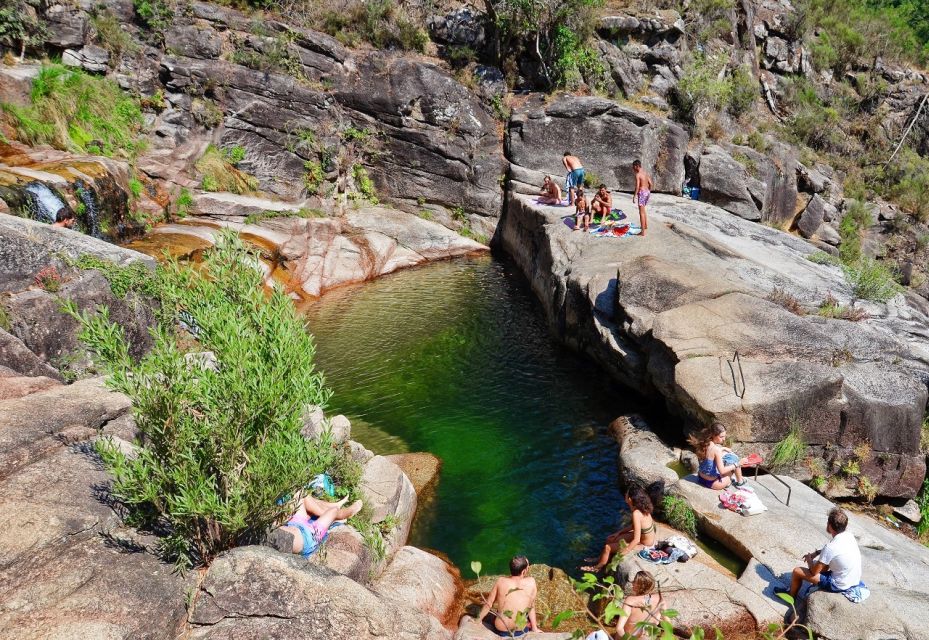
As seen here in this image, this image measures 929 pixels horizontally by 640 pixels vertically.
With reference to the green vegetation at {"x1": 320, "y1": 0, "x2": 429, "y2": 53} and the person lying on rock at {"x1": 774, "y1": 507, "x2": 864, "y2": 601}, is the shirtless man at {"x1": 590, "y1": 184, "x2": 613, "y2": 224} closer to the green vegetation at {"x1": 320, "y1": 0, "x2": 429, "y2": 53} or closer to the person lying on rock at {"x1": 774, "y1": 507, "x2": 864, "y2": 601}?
the person lying on rock at {"x1": 774, "y1": 507, "x2": 864, "y2": 601}

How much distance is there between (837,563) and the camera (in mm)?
6680

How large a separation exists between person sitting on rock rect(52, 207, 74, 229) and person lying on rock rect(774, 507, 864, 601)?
1694 centimetres

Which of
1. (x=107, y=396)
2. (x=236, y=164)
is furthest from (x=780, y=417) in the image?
(x=236, y=164)

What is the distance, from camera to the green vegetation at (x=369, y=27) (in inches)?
1035

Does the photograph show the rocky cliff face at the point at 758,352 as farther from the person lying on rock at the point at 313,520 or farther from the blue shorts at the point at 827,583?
the person lying on rock at the point at 313,520

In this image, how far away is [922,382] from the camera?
10.5 m

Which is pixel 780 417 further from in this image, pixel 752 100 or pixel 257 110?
pixel 752 100

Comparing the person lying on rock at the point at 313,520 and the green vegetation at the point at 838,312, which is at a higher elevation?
the green vegetation at the point at 838,312

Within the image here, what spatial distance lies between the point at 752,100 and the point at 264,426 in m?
32.9

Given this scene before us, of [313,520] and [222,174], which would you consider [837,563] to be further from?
[222,174]

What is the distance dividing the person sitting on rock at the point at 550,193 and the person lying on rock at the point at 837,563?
54.1 ft

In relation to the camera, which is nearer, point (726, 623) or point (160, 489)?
point (160, 489)

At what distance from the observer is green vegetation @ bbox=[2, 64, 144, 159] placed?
703 inches

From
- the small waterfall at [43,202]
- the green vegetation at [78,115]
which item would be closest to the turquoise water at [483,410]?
the small waterfall at [43,202]
